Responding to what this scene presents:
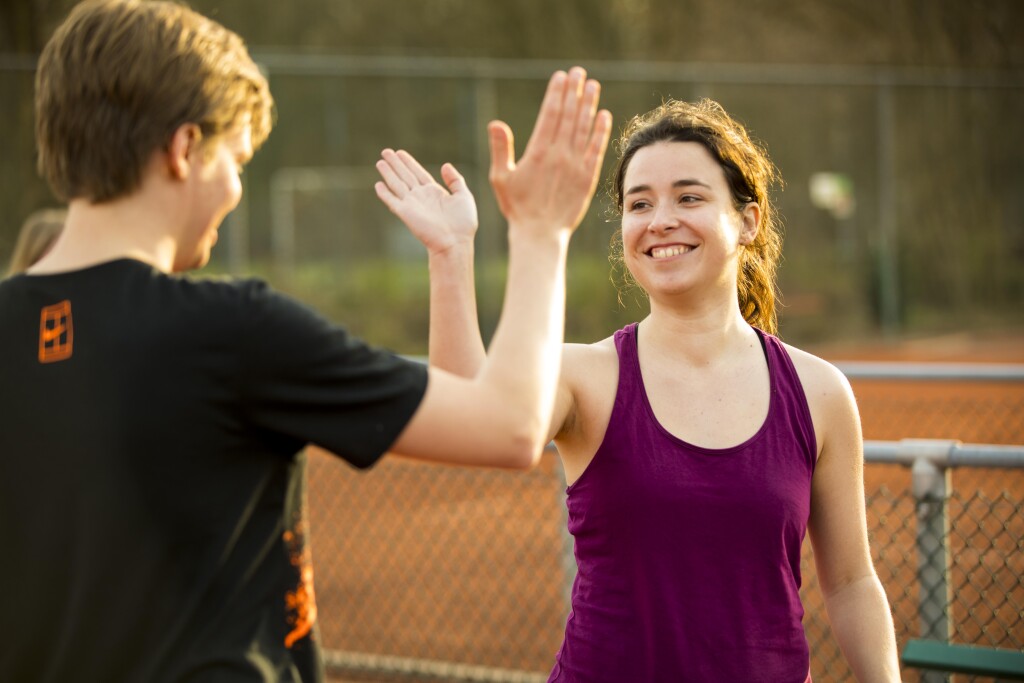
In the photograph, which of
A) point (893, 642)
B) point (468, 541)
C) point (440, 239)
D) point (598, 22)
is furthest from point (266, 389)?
point (598, 22)

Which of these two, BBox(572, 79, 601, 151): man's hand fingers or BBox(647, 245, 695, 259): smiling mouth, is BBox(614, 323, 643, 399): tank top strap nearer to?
BBox(647, 245, 695, 259): smiling mouth

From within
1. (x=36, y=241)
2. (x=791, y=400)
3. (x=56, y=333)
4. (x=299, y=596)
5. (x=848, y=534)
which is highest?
(x=56, y=333)

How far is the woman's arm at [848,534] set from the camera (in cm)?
214

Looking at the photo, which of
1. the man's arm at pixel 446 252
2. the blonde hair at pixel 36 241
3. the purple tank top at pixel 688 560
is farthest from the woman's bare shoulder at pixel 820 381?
the blonde hair at pixel 36 241

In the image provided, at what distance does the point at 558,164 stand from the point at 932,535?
204 cm

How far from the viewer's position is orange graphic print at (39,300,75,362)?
4.44 feet

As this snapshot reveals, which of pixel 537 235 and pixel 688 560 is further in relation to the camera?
pixel 688 560

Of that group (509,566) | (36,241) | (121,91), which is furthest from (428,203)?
(509,566)

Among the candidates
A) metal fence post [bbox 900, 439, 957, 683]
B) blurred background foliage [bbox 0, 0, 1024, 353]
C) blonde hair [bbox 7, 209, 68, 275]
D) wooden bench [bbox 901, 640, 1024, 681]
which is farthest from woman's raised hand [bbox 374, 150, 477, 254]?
blurred background foliage [bbox 0, 0, 1024, 353]

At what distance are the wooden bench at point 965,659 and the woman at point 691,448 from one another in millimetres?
780

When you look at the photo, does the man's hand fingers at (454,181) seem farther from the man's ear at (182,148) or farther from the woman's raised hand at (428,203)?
the man's ear at (182,148)

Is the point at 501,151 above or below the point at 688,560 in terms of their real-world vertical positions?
above

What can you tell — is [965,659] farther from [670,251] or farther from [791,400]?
[670,251]

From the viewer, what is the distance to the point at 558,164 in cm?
152
